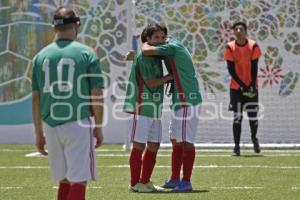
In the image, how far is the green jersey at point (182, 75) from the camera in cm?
954

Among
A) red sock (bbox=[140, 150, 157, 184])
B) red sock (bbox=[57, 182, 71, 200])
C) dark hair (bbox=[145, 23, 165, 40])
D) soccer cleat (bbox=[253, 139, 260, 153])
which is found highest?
dark hair (bbox=[145, 23, 165, 40])

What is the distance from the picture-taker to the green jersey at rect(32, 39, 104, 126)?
6559 mm

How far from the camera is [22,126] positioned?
659 inches

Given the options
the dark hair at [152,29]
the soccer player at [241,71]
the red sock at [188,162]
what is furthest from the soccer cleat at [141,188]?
the soccer player at [241,71]

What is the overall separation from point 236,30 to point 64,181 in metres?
7.48

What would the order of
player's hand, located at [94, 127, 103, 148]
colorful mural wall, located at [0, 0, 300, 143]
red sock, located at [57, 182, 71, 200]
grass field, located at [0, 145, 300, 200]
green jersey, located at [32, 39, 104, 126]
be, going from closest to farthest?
1. green jersey, located at [32, 39, 104, 126]
2. player's hand, located at [94, 127, 103, 148]
3. red sock, located at [57, 182, 71, 200]
4. grass field, located at [0, 145, 300, 200]
5. colorful mural wall, located at [0, 0, 300, 143]

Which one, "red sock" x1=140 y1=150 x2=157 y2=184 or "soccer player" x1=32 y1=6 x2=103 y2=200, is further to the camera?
"red sock" x1=140 y1=150 x2=157 y2=184

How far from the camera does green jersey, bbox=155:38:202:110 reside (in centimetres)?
954

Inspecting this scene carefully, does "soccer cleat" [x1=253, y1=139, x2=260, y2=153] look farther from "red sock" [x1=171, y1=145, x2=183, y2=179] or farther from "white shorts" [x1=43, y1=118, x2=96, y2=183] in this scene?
"white shorts" [x1=43, y1=118, x2=96, y2=183]

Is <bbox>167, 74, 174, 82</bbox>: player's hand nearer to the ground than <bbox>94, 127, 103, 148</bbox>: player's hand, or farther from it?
farther from it

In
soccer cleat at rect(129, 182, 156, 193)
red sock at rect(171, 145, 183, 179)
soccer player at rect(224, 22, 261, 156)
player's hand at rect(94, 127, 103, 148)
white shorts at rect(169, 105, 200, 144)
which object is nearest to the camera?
player's hand at rect(94, 127, 103, 148)

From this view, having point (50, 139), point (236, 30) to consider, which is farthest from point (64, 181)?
point (236, 30)

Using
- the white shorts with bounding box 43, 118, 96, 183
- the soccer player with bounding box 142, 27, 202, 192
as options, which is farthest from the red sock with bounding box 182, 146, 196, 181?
the white shorts with bounding box 43, 118, 96, 183

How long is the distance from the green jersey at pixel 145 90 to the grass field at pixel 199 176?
0.87m
